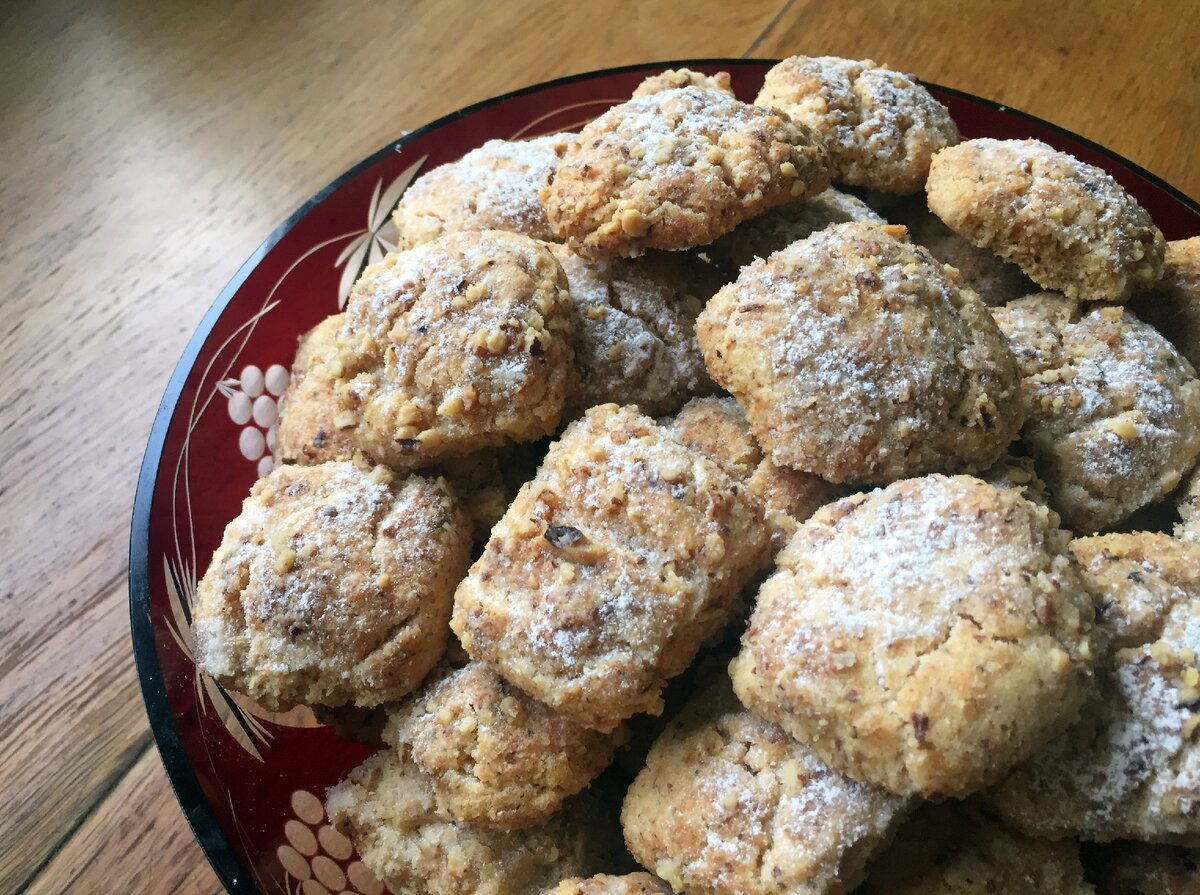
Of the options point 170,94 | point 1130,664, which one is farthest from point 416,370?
point 170,94

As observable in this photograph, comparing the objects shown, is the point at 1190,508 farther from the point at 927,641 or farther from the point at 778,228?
the point at 778,228

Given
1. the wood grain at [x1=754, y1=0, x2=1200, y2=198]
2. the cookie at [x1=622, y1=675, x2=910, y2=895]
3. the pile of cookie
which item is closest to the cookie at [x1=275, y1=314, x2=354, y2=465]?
the pile of cookie

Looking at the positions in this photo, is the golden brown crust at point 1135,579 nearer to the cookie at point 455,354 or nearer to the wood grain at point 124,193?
the cookie at point 455,354

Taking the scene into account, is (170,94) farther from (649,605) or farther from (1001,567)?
(1001,567)

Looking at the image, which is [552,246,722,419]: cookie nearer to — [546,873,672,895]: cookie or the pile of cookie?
the pile of cookie

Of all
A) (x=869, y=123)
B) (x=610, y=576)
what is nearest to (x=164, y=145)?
(x=869, y=123)

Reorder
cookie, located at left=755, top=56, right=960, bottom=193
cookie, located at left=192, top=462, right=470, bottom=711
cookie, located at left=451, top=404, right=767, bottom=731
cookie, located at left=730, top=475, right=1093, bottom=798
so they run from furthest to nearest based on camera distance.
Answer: cookie, located at left=755, top=56, right=960, bottom=193 < cookie, located at left=192, top=462, right=470, bottom=711 < cookie, located at left=451, top=404, right=767, bottom=731 < cookie, located at left=730, top=475, right=1093, bottom=798
